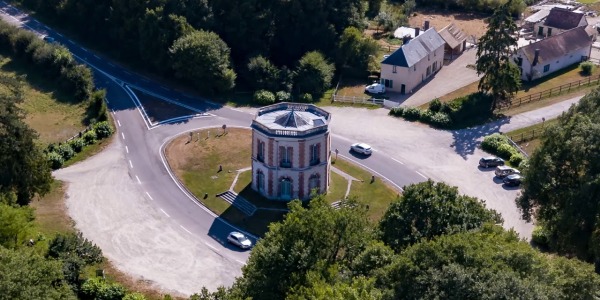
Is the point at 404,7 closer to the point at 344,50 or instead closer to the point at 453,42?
the point at 453,42

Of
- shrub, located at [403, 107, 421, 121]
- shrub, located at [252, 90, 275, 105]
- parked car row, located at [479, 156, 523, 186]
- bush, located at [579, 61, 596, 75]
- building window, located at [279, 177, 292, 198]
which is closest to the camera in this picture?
building window, located at [279, 177, 292, 198]

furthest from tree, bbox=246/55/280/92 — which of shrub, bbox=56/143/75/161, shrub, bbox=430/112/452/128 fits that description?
shrub, bbox=56/143/75/161

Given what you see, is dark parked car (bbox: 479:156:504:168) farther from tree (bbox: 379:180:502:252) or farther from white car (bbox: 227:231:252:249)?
white car (bbox: 227:231:252:249)

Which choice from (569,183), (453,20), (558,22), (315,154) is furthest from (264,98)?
(558,22)

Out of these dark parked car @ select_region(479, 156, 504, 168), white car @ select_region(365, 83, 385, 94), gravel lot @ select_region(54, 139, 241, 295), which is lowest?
gravel lot @ select_region(54, 139, 241, 295)

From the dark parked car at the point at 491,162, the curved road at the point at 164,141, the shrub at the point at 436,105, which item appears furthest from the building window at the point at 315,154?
the shrub at the point at 436,105

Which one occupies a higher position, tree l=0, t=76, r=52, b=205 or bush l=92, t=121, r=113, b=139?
tree l=0, t=76, r=52, b=205

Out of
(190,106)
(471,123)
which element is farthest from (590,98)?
(190,106)

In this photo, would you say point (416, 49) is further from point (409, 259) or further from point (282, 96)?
point (409, 259)
